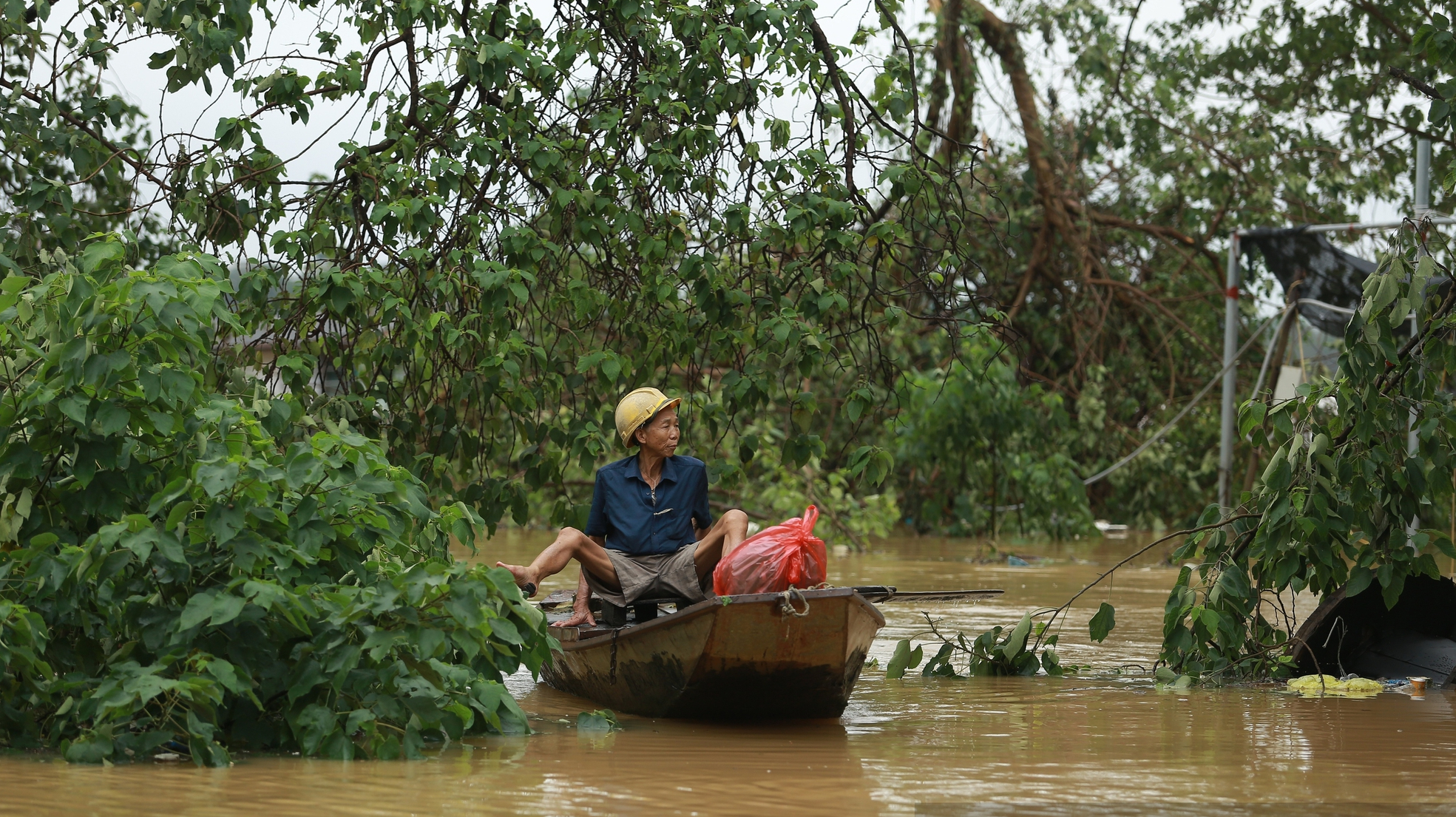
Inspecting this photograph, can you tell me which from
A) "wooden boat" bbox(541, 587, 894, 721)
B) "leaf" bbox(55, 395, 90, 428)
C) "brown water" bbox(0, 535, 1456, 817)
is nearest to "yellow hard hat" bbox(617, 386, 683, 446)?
"wooden boat" bbox(541, 587, 894, 721)

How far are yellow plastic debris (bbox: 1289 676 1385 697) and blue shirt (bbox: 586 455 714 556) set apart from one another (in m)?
2.64

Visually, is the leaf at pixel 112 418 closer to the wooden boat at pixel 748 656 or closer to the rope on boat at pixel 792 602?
the wooden boat at pixel 748 656

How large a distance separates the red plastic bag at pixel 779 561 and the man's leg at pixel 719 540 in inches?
12.7

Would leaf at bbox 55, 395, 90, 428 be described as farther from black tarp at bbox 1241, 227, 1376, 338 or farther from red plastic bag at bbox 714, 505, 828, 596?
black tarp at bbox 1241, 227, 1376, 338

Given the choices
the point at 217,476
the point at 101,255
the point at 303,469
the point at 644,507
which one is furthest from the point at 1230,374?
the point at 217,476

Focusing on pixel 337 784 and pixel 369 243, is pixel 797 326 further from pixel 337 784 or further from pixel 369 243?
pixel 337 784

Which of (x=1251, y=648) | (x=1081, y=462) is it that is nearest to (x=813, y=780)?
(x=1251, y=648)

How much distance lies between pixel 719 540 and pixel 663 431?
50 cm

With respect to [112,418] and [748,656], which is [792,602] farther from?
[112,418]

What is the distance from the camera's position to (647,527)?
6.50m

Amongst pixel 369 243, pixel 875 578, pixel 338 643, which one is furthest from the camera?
pixel 875 578

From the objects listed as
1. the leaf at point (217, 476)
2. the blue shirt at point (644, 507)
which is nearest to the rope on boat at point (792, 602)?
the blue shirt at point (644, 507)

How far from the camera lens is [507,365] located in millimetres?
6598

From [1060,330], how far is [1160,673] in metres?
12.0
